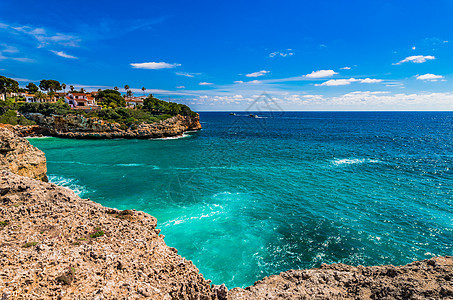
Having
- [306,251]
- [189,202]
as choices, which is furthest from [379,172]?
[189,202]

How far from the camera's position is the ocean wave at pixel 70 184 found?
27.5m

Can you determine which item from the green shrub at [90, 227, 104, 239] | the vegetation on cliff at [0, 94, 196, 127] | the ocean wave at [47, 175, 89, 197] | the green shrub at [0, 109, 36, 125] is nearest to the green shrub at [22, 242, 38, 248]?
the green shrub at [90, 227, 104, 239]

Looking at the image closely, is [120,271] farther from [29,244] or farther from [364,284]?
[364,284]

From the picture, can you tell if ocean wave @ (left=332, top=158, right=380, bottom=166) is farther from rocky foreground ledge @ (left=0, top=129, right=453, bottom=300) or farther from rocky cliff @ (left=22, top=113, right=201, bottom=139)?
rocky cliff @ (left=22, top=113, right=201, bottom=139)

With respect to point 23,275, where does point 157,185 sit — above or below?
below

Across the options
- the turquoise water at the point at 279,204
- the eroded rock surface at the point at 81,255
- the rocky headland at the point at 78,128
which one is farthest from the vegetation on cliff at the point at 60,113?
the eroded rock surface at the point at 81,255

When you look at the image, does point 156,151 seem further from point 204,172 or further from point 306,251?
point 306,251

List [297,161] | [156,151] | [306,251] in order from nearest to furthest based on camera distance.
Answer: [306,251] → [297,161] → [156,151]

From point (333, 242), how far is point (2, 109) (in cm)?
10613

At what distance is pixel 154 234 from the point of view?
12164mm

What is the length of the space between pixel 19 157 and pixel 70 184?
7.23 meters

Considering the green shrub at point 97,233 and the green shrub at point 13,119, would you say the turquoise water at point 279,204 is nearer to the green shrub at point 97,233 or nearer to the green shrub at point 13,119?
the green shrub at point 97,233

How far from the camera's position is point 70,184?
2989 centimetres

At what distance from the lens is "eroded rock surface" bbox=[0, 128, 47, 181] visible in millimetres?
22391
